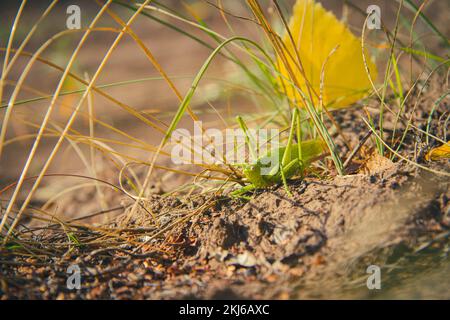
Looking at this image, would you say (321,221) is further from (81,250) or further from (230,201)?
(81,250)

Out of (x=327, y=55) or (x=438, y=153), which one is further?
(x=327, y=55)

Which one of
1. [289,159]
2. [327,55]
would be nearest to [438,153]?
[289,159]

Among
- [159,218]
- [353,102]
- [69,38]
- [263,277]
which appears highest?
[69,38]

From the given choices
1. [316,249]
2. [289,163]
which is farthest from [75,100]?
[316,249]

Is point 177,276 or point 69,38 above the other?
point 69,38

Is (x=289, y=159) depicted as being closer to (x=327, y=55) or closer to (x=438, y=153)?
(x=438, y=153)

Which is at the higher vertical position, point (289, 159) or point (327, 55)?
point (327, 55)

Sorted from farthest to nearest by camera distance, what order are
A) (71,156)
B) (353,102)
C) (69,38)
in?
1. (69,38)
2. (71,156)
3. (353,102)
